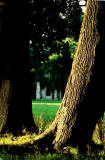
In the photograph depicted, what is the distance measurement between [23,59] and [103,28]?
2.67m

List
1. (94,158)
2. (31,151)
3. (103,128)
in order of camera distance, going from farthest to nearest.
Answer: (103,128)
(31,151)
(94,158)

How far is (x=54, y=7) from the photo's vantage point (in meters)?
8.66

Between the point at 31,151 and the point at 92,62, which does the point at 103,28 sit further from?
the point at 31,151

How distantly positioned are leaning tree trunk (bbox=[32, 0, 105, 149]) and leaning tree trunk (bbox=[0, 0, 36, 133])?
74.8 inches

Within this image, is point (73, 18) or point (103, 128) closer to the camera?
point (103, 128)

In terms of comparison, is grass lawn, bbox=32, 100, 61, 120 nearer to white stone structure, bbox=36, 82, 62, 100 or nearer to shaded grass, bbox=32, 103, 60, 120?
shaded grass, bbox=32, 103, 60, 120

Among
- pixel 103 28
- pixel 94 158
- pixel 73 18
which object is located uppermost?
pixel 73 18

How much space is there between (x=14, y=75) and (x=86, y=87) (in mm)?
2516

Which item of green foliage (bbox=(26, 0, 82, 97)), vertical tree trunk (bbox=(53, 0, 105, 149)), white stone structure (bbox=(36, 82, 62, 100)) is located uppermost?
green foliage (bbox=(26, 0, 82, 97))

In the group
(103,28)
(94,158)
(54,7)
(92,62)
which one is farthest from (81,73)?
(54,7)

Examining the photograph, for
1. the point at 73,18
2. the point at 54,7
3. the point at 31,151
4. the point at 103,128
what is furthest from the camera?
the point at 73,18

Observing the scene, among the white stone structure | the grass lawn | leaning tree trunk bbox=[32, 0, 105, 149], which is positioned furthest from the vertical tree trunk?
the white stone structure

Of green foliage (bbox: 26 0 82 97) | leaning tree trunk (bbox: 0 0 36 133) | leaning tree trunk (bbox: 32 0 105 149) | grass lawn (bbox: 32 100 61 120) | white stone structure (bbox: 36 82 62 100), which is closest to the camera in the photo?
leaning tree trunk (bbox: 32 0 105 149)

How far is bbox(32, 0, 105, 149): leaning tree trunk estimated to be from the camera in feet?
11.8
